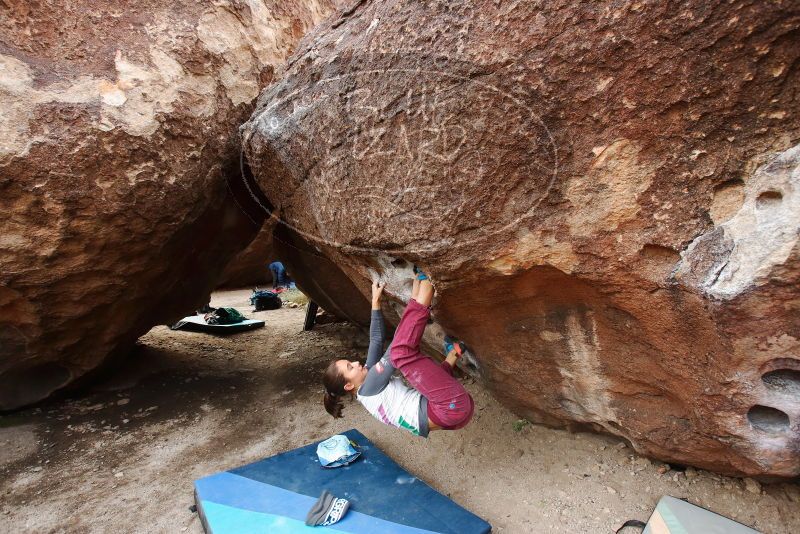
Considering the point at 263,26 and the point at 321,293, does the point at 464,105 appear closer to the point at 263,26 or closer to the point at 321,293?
the point at 263,26

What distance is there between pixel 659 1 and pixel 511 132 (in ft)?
1.86

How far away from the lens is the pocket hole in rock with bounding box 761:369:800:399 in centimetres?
159

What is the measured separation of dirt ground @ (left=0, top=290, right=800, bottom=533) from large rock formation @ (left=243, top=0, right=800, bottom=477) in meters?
0.25

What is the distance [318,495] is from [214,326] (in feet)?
12.7

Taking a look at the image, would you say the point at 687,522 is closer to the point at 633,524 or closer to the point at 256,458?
the point at 633,524

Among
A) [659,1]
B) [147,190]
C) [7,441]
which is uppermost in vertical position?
[659,1]

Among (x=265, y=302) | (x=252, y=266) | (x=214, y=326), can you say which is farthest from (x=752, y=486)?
(x=252, y=266)

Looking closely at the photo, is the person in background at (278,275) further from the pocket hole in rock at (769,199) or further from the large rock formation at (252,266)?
the pocket hole in rock at (769,199)

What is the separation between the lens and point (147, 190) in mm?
2832

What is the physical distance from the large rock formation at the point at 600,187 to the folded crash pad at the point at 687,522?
0.20 m

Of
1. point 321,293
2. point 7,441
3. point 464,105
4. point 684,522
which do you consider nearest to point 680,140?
point 464,105

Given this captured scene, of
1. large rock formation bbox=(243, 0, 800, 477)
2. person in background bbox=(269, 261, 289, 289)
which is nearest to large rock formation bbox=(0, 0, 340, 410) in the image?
large rock formation bbox=(243, 0, 800, 477)

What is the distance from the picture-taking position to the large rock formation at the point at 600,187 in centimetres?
145

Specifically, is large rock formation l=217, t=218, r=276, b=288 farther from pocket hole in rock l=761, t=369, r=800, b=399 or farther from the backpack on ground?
pocket hole in rock l=761, t=369, r=800, b=399
